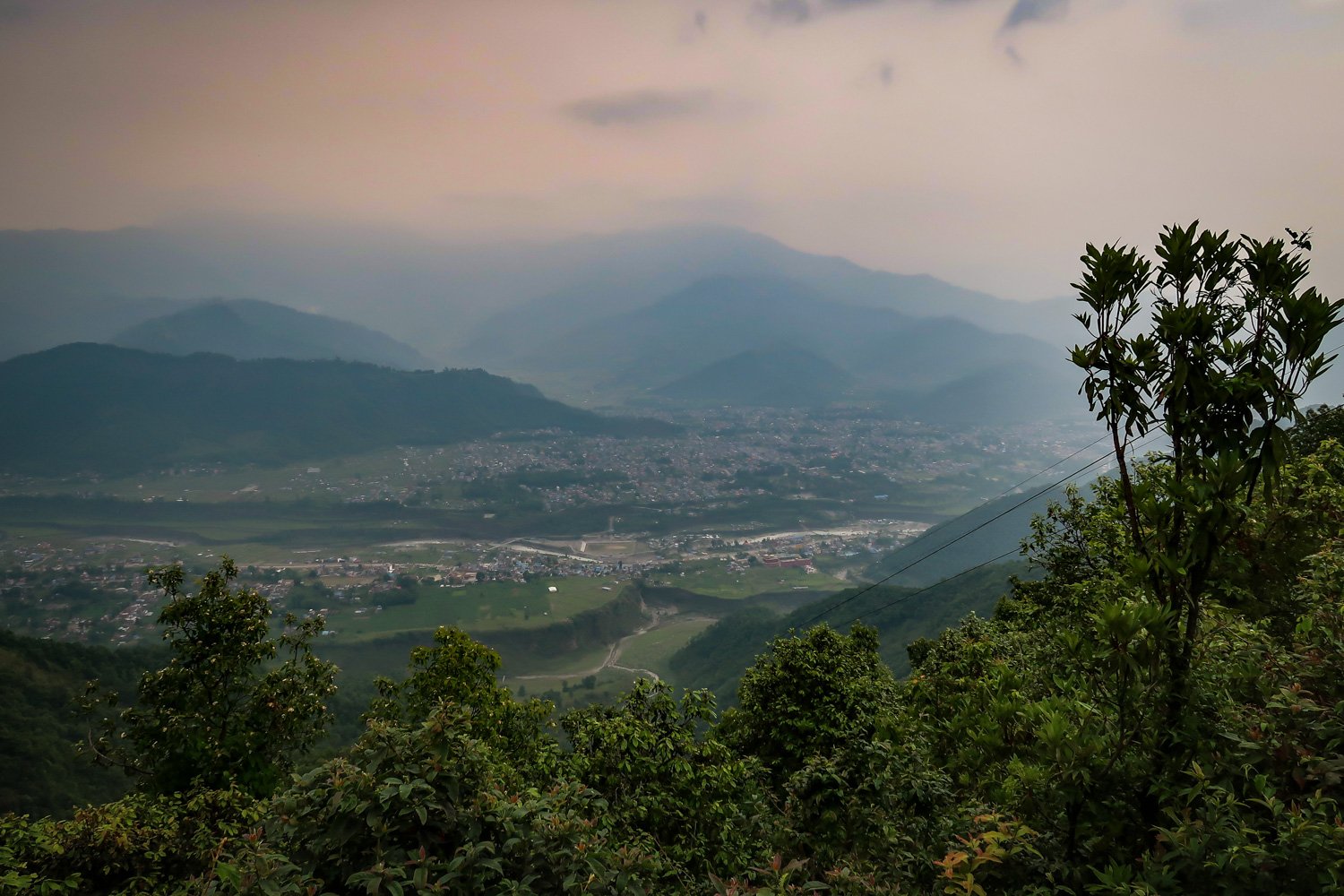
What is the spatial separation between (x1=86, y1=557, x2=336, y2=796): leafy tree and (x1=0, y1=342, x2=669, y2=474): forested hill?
178591 mm

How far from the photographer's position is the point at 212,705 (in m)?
10.5

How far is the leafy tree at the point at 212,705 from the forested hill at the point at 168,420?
179m

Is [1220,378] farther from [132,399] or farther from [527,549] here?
[132,399]

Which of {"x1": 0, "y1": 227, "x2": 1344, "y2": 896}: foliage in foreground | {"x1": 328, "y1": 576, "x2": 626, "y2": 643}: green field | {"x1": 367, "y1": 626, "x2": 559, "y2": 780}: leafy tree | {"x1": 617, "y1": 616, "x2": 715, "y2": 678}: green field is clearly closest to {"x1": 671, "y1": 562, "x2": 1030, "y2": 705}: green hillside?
{"x1": 617, "y1": 616, "x2": 715, "y2": 678}: green field

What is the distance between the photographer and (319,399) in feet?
644

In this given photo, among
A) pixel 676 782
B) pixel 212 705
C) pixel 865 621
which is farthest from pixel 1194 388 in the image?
pixel 865 621

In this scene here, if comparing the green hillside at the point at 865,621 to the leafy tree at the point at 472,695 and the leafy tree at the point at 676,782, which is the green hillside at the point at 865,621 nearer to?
the leafy tree at the point at 472,695

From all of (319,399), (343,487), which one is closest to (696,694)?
(343,487)

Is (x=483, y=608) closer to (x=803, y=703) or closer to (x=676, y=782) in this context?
(x=803, y=703)

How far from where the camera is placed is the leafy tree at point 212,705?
1019cm

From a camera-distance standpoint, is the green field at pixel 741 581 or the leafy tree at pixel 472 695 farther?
the green field at pixel 741 581

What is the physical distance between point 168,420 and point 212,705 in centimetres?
21007

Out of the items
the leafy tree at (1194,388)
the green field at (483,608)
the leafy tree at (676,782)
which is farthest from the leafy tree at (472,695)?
the green field at (483,608)

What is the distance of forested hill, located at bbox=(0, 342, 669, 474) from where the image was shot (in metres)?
160
